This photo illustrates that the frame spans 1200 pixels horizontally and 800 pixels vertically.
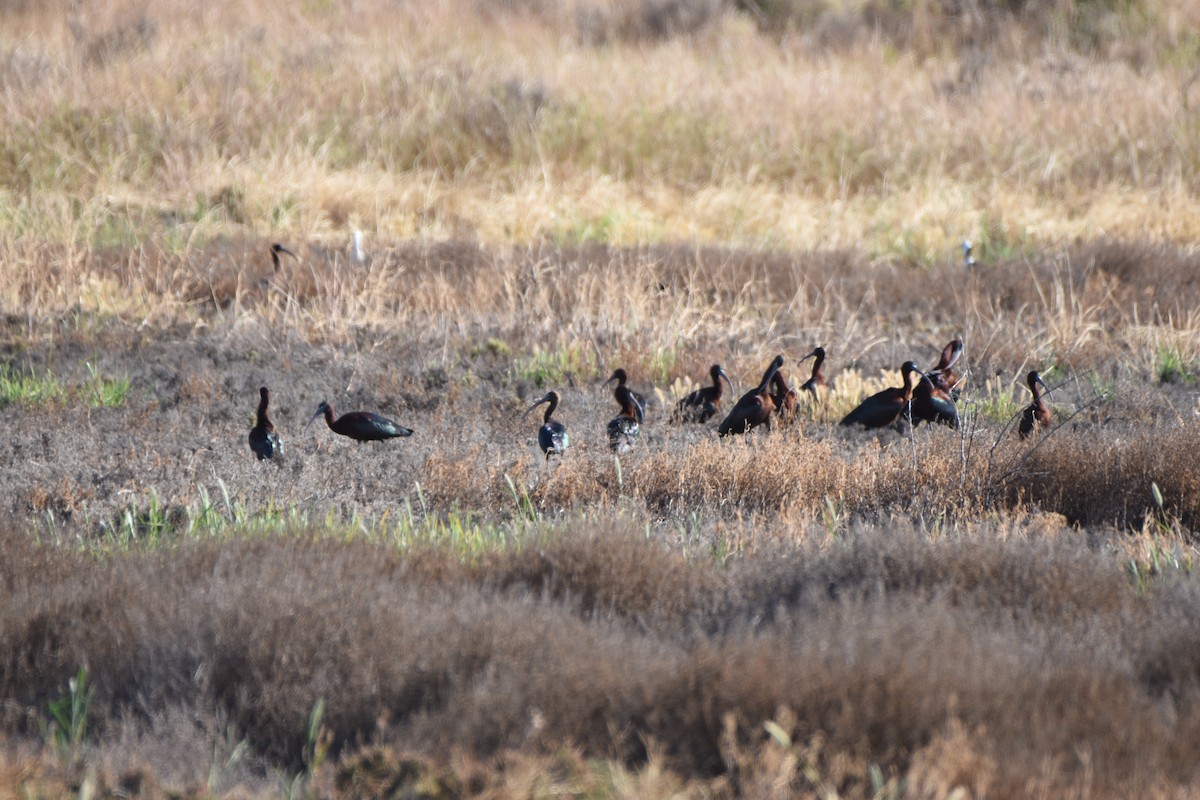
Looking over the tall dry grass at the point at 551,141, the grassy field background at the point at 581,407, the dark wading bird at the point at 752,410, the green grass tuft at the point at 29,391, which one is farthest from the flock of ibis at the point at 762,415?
the tall dry grass at the point at 551,141

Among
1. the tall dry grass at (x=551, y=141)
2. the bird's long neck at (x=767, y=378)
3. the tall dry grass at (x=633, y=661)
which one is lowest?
the tall dry grass at (x=633, y=661)

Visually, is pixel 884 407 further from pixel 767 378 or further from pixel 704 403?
pixel 704 403

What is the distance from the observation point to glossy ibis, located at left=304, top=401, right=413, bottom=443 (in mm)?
5926

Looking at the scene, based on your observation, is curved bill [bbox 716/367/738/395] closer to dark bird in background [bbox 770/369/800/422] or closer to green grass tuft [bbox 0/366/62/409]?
dark bird in background [bbox 770/369/800/422]

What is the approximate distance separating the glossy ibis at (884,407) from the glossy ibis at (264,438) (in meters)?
2.87

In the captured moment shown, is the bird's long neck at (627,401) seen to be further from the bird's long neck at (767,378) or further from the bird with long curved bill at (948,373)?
the bird with long curved bill at (948,373)

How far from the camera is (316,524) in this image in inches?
185

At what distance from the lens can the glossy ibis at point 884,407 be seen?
19.5ft

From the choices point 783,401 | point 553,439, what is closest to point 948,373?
point 783,401

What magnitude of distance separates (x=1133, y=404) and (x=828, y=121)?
7.77 metres

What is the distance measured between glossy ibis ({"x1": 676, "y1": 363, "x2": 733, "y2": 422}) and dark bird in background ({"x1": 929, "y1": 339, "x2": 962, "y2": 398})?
109 cm

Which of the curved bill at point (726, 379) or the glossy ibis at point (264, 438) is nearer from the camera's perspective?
the glossy ibis at point (264, 438)

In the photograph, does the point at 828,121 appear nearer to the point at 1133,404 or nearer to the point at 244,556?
the point at 1133,404

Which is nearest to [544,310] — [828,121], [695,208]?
[695,208]
